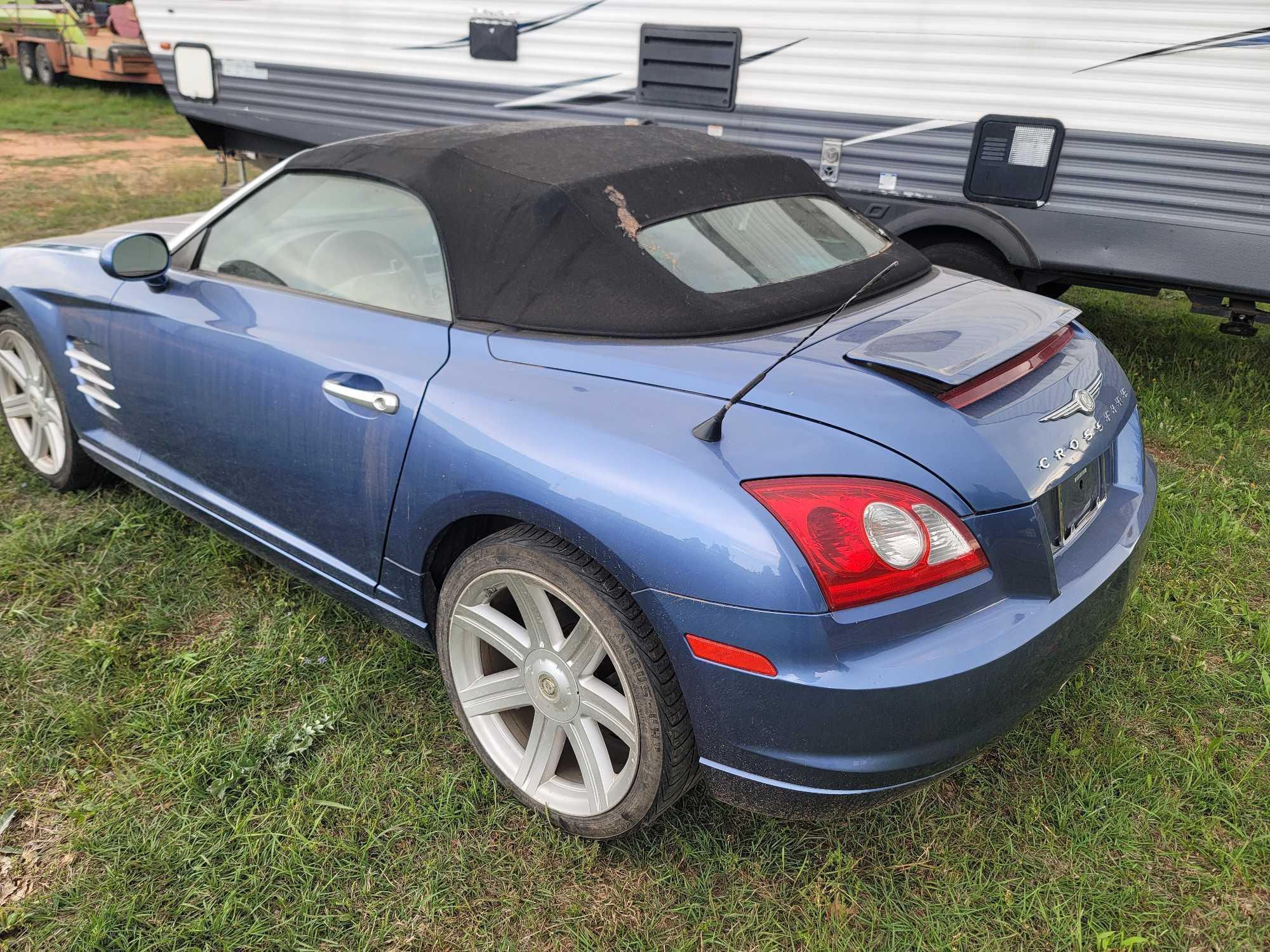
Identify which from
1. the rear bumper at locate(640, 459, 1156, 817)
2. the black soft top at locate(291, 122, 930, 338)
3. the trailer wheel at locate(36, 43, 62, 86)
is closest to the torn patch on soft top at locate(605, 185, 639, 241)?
the black soft top at locate(291, 122, 930, 338)

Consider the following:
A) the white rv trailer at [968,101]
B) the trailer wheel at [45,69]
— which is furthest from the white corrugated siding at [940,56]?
the trailer wheel at [45,69]

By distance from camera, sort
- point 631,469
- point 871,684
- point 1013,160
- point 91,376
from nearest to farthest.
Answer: point 871,684 → point 631,469 → point 91,376 → point 1013,160

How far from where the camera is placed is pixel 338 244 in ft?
8.96

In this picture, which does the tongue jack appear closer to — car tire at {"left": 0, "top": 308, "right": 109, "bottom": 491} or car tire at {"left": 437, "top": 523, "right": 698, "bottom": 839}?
car tire at {"left": 437, "top": 523, "right": 698, "bottom": 839}

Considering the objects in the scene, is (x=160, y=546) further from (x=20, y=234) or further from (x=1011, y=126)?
(x=20, y=234)

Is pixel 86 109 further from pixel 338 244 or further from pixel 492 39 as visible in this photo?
pixel 338 244

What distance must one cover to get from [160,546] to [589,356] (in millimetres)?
2067

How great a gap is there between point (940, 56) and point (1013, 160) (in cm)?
64

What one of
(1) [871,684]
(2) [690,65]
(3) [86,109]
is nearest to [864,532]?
(1) [871,684]

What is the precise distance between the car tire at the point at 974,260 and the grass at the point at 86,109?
12.6 m

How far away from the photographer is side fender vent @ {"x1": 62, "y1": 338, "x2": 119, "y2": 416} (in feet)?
10.4

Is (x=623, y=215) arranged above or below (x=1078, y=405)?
above

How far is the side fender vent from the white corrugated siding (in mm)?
3607

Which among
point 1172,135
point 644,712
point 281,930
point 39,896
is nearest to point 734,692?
point 644,712
